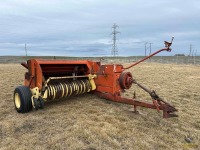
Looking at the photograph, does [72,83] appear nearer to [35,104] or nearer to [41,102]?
[41,102]

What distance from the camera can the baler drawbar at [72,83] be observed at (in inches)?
215

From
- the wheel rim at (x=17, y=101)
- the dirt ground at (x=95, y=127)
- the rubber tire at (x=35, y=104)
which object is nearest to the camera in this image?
the dirt ground at (x=95, y=127)

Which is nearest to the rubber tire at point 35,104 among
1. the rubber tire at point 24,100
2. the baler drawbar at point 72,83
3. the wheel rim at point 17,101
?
the baler drawbar at point 72,83

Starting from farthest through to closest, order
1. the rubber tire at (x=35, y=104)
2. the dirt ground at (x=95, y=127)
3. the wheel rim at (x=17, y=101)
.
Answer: the wheel rim at (x=17, y=101), the rubber tire at (x=35, y=104), the dirt ground at (x=95, y=127)

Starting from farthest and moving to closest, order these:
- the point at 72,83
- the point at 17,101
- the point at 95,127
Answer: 1. the point at 72,83
2. the point at 17,101
3. the point at 95,127

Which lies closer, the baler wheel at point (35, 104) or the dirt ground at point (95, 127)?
the dirt ground at point (95, 127)

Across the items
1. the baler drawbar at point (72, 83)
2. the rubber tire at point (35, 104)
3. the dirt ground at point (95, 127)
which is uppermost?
the baler drawbar at point (72, 83)

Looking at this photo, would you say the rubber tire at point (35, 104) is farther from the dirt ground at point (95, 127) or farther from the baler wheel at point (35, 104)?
the dirt ground at point (95, 127)

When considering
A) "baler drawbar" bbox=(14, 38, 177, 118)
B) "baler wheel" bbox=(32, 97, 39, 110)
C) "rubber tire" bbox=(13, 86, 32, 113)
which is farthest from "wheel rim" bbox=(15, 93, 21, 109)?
"baler wheel" bbox=(32, 97, 39, 110)

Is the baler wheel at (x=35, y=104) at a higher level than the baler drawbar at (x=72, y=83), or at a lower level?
lower

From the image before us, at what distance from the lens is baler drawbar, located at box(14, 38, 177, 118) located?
5453 mm

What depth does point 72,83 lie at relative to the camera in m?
6.34

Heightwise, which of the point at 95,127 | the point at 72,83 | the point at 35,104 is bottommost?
the point at 95,127

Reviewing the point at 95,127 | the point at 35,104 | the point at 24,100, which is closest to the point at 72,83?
the point at 35,104
